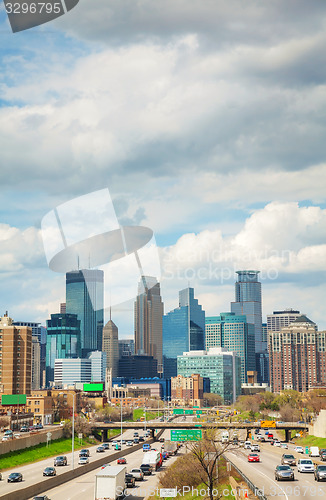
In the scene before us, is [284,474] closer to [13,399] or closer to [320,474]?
[320,474]

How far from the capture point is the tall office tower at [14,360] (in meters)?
179

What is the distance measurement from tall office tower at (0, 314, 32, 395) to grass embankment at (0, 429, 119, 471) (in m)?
59.3

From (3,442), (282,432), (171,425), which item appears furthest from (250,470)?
(282,432)

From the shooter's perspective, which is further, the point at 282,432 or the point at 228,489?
the point at 282,432

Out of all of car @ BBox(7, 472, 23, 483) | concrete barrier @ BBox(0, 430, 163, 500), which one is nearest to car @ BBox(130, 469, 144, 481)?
concrete barrier @ BBox(0, 430, 163, 500)

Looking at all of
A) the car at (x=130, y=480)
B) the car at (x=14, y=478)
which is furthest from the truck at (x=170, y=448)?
the car at (x=14, y=478)

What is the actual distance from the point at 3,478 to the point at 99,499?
76.0ft

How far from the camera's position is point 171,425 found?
13975cm

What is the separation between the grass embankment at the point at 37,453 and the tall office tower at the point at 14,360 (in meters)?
59.3

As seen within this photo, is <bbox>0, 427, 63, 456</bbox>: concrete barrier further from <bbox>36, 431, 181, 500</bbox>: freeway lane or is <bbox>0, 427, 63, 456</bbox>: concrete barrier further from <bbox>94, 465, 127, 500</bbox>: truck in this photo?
<bbox>94, 465, 127, 500</bbox>: truck

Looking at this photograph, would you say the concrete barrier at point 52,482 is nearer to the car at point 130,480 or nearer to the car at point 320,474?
the car at point 130,480

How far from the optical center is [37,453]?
96.1 meters

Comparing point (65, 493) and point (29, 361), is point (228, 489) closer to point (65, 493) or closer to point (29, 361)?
point (65, 493)

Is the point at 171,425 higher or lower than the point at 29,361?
lower
